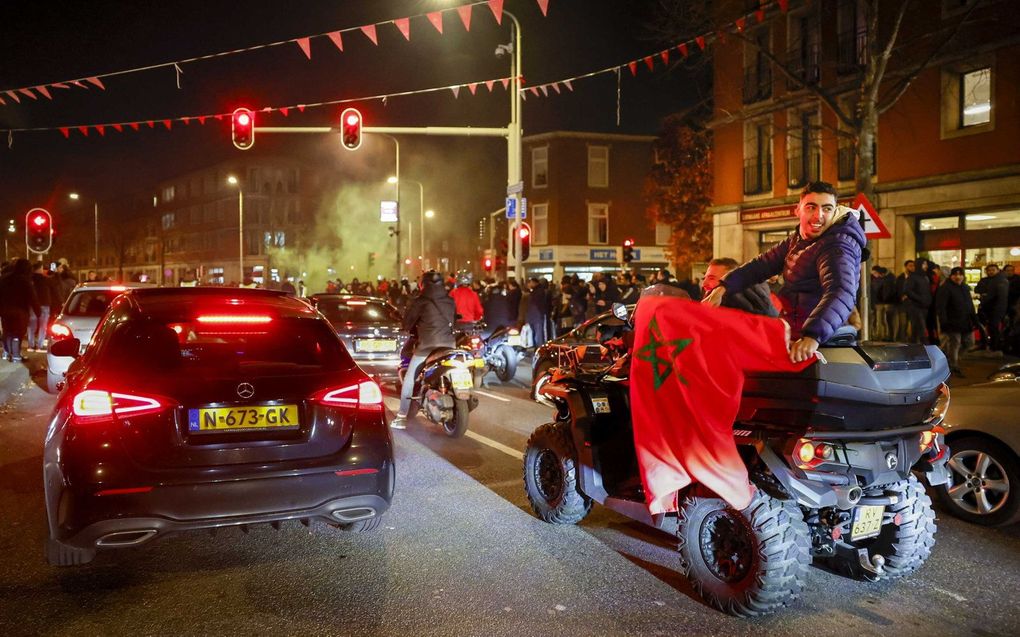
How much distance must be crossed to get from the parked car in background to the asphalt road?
15 centimetres

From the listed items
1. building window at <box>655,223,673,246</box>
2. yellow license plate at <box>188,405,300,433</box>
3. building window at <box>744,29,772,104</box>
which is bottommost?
yellow license plate at <box>188,405,300,433</box>

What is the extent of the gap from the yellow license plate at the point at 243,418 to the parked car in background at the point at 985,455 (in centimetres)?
456

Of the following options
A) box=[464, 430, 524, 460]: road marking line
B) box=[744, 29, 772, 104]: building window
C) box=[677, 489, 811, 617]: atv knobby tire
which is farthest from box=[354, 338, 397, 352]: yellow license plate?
box=[744, 29, 772, 104]: building window

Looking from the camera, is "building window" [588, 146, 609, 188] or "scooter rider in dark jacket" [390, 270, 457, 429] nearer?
"scooter rider in dark jacket" [390, 270, 457, 429]

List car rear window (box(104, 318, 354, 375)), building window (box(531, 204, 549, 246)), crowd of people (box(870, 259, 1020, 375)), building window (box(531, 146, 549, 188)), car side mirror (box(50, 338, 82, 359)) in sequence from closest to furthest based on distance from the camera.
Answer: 1. car rear window (box(104, 318, 354, 375))
2. car side mirror (box(50, 338, 82, 359))
3. crowd of people (box(870, 259, 1020, 375))
4. building window (box(531, 146, 549, 188))
5. building window (box(531, 204, 549, 246))

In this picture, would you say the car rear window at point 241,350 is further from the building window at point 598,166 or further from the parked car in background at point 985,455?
the building window at point 598,166

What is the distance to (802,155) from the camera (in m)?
24.1

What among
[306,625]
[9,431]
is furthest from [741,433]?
[9,431]

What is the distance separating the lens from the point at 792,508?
4000 mm

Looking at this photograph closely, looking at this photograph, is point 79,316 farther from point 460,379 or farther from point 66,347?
point 66,347

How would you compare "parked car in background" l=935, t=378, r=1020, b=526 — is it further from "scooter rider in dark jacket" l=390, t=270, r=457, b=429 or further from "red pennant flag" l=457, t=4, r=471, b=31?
"red pennant flag" l=457, t=4, r=471, b=31

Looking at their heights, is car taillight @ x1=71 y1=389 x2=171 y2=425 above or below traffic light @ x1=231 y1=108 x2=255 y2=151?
below

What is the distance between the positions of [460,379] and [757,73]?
20.8 meters

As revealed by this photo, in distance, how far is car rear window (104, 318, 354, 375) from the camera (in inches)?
179
